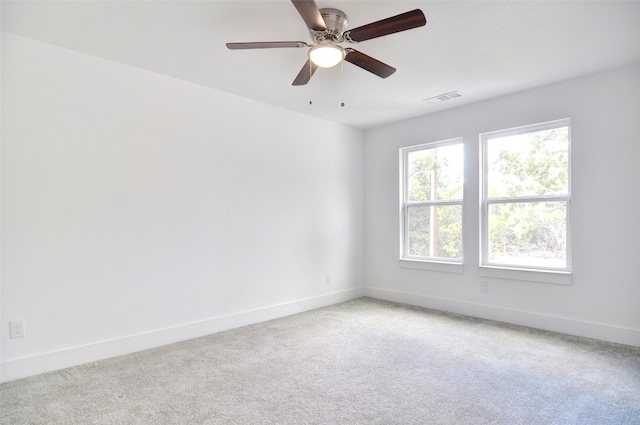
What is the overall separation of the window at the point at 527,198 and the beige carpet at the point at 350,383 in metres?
0.83

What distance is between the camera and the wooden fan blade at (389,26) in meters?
1.88

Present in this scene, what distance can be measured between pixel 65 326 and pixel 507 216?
4.38 metres

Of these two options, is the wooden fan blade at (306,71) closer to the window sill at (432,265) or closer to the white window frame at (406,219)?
the white window frame at (406,219)

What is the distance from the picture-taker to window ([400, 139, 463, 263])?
14.4ft

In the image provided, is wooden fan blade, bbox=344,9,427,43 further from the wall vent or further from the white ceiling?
the wall vent

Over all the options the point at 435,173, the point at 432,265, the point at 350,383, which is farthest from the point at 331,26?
the point at 432,265

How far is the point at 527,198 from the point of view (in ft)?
12.3

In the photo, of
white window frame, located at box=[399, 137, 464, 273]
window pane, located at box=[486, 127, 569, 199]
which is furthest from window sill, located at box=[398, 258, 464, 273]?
window pane, located at box=[486, 127, 569, 199]

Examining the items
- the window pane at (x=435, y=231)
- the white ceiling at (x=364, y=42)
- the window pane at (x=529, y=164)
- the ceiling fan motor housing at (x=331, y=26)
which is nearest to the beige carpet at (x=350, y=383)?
the window pane at (x=435, y=231)

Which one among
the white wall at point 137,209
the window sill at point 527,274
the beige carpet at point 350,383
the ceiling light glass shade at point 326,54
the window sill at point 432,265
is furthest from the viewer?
the window sill at point 432,265

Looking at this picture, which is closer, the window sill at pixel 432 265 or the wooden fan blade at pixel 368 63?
the wooden fan blade at pixel 368 63

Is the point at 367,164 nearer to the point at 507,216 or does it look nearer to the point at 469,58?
the point at 507,216

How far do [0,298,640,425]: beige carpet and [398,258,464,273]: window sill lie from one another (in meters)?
0.89

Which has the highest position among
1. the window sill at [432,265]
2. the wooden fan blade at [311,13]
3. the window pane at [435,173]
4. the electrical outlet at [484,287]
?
the wooden fan blade at [311,13]
